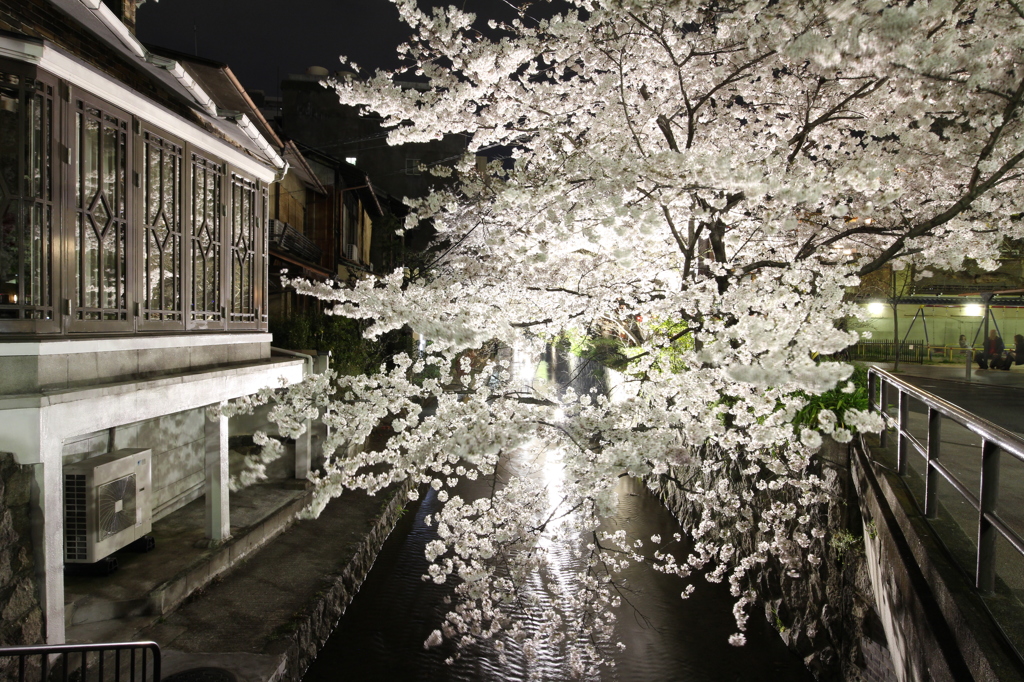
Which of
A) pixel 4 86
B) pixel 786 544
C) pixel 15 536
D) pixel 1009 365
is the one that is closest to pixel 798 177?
pixel 786 544

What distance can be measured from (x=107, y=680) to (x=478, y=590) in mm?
3234

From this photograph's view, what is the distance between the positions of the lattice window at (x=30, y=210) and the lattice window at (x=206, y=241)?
2.15 meters

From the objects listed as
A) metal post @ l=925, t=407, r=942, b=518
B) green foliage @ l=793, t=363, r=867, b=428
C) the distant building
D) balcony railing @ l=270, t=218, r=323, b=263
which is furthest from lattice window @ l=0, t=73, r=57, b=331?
the distant building

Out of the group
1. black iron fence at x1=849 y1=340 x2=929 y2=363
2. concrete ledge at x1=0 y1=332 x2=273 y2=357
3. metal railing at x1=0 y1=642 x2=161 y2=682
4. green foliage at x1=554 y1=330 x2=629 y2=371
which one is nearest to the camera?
metal railing at x1=0 y1=642 x2=161 y2=682

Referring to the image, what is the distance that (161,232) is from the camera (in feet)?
20.0

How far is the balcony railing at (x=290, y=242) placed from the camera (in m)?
14.2

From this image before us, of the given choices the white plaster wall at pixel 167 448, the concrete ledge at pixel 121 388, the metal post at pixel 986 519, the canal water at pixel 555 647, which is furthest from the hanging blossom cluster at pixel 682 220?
the white plaster wall at pixel 167 448

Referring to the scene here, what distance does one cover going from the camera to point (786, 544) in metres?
6.77

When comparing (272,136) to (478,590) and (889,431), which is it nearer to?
(478,590)

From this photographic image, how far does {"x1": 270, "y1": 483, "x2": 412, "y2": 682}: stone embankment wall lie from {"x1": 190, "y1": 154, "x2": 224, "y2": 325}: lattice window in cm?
361

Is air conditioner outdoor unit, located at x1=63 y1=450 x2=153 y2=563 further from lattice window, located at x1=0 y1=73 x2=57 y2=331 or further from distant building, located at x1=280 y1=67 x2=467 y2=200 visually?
distant building, located at x1=280 y1=67 x2=467 y2=200

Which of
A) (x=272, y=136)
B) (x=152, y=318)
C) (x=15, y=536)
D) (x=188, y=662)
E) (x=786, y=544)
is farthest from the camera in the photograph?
(x=272, y=136)

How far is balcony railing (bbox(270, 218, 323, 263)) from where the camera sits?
14195 mm

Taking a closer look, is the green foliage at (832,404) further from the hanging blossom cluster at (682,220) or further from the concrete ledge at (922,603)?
the concrete ledge at (922,603)
